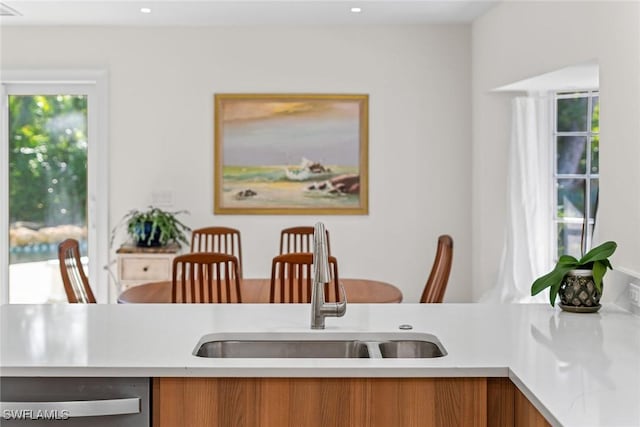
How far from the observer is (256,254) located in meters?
5.71

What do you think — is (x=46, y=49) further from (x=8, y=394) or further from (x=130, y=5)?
(x=8, y=394)

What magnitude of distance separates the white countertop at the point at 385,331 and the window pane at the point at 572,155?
261cm

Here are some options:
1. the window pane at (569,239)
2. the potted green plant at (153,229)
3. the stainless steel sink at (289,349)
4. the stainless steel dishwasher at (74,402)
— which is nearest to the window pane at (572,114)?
the window pane at (569,239)

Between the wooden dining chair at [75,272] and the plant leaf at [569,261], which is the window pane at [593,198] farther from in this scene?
the wooden dining chair at [75,272]

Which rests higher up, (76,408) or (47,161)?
(47,161)

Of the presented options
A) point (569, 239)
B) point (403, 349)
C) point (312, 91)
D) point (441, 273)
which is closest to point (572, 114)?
point (569, 239)

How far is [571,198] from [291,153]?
208cm

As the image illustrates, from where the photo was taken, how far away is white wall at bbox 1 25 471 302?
18.6 ft

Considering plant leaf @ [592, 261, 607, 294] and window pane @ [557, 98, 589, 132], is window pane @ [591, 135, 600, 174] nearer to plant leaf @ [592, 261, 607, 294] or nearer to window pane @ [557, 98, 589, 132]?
window pane @ [557, 98, 589, 132]

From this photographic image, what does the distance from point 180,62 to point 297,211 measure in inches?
57.8

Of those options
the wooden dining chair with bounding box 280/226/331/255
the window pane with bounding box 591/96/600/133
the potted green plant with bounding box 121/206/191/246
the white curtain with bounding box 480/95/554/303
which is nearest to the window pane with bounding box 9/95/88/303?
the potted green plant with bounding box 121/206/191/246

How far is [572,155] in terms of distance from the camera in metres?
4.96

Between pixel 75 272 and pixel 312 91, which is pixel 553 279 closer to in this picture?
pixel 75 272

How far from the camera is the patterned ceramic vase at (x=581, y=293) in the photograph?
7.79 feet
